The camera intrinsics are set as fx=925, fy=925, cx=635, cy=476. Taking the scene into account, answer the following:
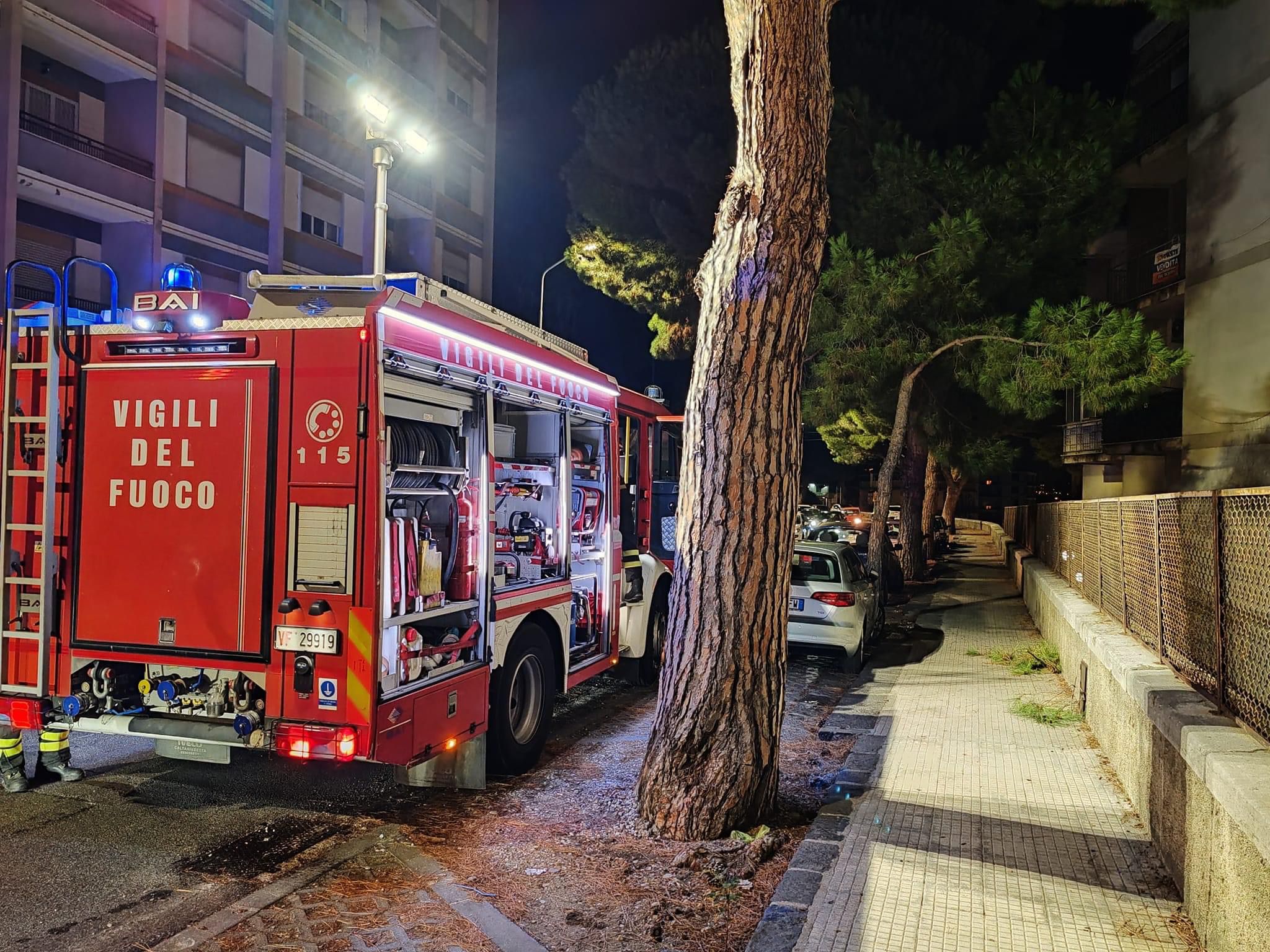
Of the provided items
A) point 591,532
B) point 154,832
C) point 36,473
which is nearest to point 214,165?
point 591,532

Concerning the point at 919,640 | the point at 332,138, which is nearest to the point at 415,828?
the point at 919,640

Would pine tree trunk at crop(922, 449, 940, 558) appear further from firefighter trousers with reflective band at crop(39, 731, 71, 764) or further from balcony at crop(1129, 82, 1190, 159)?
firefighter trousers with reflective band at crop(39, 731, 71, 764)

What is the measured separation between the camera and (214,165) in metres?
23.2

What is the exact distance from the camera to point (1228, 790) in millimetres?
3562

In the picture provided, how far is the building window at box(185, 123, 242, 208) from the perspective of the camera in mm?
22422

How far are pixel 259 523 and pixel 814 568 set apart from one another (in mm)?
7328

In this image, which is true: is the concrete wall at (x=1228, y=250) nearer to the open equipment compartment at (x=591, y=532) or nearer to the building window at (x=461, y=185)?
the open equipment compartment at (x=591, y=532)

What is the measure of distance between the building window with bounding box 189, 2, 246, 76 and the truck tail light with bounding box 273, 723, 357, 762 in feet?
75.7

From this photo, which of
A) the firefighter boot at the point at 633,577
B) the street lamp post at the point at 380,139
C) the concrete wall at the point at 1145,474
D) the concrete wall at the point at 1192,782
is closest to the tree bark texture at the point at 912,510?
the concrete wall at the point at 1145,474

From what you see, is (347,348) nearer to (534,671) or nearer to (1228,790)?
(534,671)

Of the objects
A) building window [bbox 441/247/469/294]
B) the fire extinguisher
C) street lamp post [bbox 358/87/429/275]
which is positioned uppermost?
building window [bbox 441/247/469/294]

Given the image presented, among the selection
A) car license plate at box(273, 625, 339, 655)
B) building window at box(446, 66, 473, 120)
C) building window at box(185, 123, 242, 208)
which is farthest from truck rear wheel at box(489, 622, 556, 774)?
building window at box(446, 66, 473, 120)

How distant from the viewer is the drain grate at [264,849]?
4.68m

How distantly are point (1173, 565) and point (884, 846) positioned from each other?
2.63m
